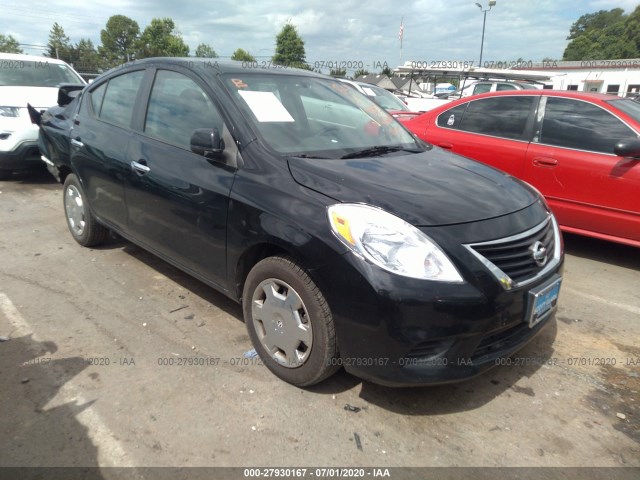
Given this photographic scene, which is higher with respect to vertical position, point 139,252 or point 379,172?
point 379,172

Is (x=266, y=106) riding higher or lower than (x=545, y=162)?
higher

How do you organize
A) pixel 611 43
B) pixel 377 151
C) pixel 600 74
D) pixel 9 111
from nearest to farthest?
pixel 377 151 < pixel 9 111 < pixel 600 74 < pixel 611 43

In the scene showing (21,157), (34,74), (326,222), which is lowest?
(21,157)

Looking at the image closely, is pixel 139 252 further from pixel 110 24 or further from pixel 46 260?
pixel 110 24

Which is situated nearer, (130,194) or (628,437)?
(628,437)

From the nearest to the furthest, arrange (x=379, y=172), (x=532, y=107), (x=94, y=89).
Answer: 1. (x=379, y=172)
2. (x=94, y=89)
3. (x=532, y=107)

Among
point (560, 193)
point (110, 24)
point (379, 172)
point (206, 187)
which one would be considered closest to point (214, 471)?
point (206, 187)

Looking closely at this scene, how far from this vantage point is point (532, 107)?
4789 mm

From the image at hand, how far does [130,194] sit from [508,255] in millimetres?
2577

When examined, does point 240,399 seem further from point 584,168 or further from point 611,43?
point 611,43

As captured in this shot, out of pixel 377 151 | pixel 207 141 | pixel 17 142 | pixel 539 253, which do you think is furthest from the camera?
pixel 17 142

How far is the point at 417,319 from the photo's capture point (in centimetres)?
205

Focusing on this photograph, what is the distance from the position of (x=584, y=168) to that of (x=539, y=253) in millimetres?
2416

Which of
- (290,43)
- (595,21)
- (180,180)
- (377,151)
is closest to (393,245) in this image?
(377,151)
